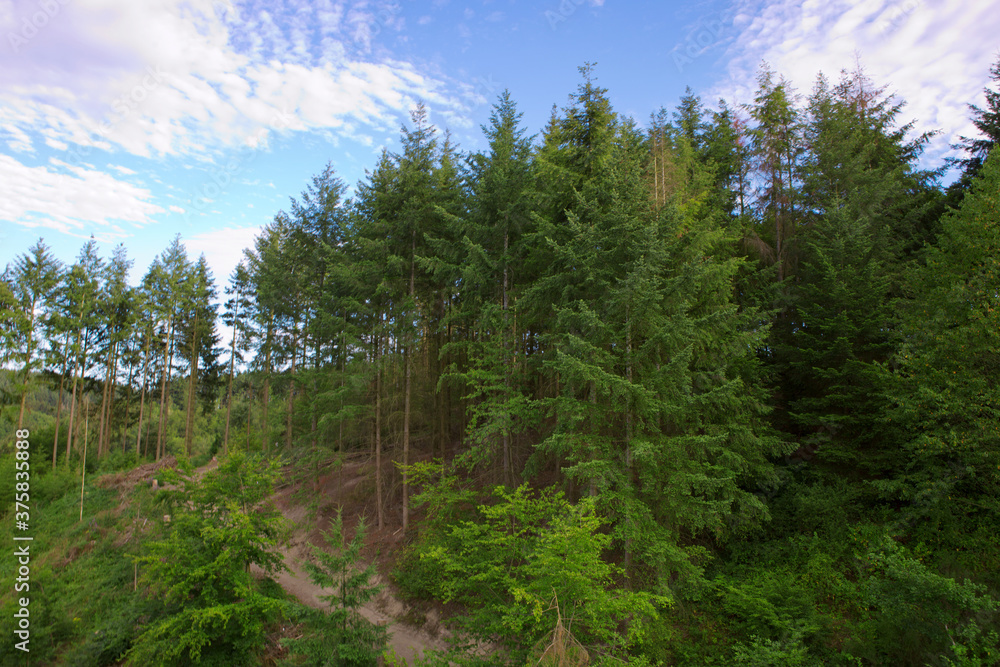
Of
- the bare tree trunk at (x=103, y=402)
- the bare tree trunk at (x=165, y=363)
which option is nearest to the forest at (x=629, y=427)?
the bare tree trunk at (x=165, y=363)

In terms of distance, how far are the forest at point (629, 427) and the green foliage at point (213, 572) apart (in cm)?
9

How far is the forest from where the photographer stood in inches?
381

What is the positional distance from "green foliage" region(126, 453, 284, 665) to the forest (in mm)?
93

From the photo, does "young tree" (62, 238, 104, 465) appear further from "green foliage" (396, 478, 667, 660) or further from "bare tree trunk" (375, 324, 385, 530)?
"green foliage" (396, 478, 667, 660)

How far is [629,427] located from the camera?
11336mm

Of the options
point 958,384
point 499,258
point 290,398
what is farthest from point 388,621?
point 290,398

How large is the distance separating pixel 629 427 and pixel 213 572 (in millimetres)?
10644

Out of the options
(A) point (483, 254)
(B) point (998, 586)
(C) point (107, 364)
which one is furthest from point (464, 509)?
(C) point (107, 364)

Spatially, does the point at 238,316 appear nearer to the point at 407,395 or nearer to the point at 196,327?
the point at 196,327

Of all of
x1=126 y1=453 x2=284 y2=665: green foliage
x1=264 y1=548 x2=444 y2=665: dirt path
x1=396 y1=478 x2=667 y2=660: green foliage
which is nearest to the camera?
x1=396 y1=478 x2=667 y2=660: green foliage

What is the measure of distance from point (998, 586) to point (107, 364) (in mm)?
45416

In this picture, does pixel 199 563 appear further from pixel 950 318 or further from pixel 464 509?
pixel 950 318

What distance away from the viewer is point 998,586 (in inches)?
353

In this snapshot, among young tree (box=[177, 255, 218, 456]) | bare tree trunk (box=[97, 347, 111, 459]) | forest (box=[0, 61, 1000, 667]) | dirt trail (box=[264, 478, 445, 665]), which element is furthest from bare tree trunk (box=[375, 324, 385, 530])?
bare tree trunk (box=[97, 347, 111, 459])
